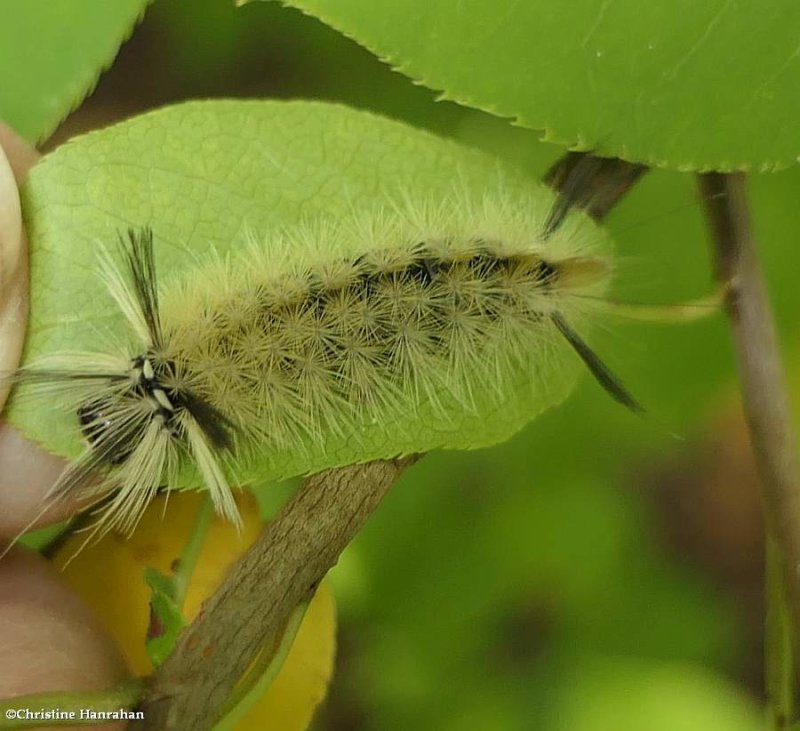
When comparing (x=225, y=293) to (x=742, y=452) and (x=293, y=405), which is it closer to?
(x=293, y=405)

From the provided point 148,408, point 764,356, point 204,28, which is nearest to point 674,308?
point 764,356

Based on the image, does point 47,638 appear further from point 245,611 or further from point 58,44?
point 58,44

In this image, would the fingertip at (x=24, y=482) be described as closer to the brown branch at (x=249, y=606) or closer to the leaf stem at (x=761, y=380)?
the brown branch at (x=249, y=606)

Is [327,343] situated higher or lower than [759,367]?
higher

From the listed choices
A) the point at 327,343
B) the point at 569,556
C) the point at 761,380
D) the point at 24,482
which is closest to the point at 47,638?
the point at 24,482

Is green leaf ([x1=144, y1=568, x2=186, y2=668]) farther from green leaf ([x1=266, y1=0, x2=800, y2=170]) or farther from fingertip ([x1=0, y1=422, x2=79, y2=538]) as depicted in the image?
green leaf ([x1=266, y1=0, x2=800, y2=170])
